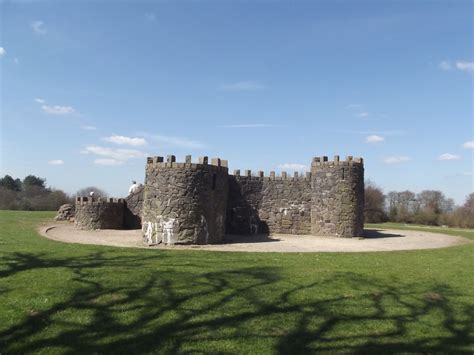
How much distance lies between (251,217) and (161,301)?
1486cm

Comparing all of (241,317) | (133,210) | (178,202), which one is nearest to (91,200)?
(133,210)

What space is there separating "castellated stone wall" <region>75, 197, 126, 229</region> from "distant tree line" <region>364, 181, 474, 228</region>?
28.2 m

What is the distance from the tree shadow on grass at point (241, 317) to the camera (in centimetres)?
565

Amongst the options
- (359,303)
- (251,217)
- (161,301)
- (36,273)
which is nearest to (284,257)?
(359,303)

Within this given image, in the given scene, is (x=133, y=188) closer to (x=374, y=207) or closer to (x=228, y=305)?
(x=228, y=305)

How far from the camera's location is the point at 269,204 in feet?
73.2

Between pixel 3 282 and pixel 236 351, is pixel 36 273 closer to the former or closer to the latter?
pixel 3 282

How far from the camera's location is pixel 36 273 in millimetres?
9180

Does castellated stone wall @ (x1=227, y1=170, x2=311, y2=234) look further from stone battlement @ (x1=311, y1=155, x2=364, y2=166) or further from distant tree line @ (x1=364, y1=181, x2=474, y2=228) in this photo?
distant tree line @ (x1=364, y1=181, x2=474, y2=228)

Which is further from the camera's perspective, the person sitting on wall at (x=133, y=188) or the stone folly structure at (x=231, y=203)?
the person sitting on wall at (x=133, y=188)

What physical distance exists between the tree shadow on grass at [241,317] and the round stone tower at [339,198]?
11328 mm

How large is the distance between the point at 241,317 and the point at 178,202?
960 cm

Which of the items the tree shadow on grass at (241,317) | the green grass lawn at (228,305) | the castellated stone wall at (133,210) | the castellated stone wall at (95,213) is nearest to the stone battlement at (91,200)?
the castellated stone wall at (95,213)

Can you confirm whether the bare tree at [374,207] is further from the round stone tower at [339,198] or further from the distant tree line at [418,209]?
the round stone tower at [339,198]
